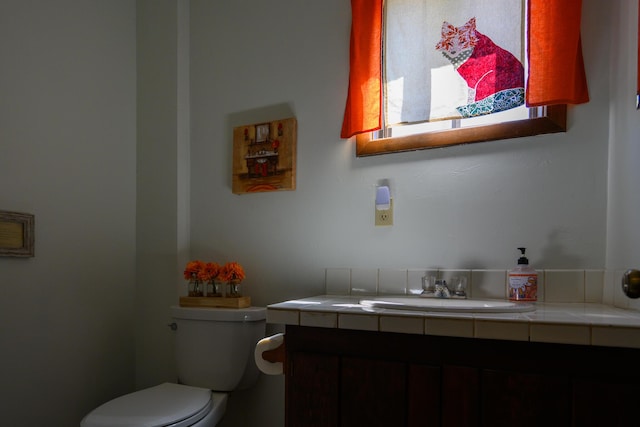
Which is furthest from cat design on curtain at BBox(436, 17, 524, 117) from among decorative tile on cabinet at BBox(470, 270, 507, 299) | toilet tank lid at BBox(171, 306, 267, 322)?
toilet tank lid at BBox(171, 306, 267, 322)

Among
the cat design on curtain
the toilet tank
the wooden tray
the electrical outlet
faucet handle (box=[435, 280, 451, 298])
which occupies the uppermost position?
the cat design on curtain

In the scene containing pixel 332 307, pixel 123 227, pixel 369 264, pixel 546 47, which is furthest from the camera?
pixel 123 227

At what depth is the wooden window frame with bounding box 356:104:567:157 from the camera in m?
1.35

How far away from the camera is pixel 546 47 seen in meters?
1.31

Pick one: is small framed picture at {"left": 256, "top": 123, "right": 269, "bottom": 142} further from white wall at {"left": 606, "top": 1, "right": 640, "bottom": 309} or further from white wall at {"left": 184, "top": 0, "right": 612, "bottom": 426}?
white wall at {"left": 606, "top": 1, "right": 640, "bottom": 309}

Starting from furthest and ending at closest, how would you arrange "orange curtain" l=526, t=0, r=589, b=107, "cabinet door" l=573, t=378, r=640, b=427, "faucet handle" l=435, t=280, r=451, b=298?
"faucet handle" l=435, t=280, r=451, b=298 → "orange curtain" l=526, t=0, r=589, b=107 → "cabinet door" l=573, t=378, r=640, b=427

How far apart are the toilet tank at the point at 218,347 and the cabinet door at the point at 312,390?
55cm

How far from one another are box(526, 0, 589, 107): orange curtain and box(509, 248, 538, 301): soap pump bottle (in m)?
0.52

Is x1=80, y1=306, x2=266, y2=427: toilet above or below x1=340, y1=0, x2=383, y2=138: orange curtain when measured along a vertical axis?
below

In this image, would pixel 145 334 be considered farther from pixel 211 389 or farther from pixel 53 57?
pixel 53 57

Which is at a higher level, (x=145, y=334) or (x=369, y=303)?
(x=369, y=303)

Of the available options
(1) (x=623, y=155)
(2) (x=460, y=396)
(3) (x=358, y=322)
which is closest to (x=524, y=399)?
(2) (x=460, y=396)

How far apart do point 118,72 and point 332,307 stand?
5.79 feet

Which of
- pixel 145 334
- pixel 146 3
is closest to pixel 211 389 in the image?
pixel 145 334
